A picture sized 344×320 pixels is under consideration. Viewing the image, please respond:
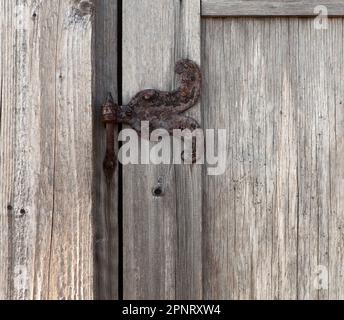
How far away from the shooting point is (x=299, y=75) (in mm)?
1192

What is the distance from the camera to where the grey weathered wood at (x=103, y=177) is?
1146 millimetres

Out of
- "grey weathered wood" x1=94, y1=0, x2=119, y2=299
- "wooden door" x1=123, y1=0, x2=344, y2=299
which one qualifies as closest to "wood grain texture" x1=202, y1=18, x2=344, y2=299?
"wooden door" x1=123, y1=0, x2=344, y2=299

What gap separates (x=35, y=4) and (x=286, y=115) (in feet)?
1.95

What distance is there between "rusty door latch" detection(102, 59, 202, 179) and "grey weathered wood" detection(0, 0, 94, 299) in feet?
0.38

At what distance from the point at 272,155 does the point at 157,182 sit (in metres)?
0.27

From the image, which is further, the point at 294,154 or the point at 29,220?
the point at 294,154

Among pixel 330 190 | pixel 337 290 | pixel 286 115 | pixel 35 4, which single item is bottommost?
pixel 337 290

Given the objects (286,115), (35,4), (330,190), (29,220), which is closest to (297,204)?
(330,190)

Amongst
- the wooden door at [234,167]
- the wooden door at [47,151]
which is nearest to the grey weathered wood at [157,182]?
the wooden door at [234,167]

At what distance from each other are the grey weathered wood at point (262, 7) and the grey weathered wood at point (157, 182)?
0.12 ft

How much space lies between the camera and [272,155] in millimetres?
1191

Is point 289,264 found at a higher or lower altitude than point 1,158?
lower

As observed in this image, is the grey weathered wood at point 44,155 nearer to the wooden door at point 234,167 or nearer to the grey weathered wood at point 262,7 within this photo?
the wooden door at point 234,167

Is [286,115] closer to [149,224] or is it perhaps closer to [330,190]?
[330,190]
